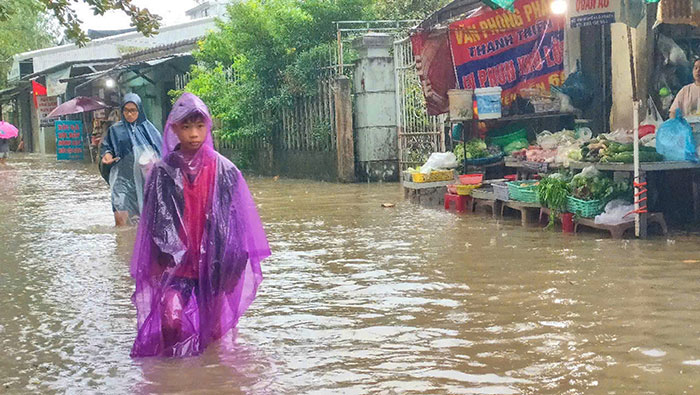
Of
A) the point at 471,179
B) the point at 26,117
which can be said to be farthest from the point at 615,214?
the point at 26,117

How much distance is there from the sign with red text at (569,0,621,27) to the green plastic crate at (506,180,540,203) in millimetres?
1961

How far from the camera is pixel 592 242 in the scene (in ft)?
28.4

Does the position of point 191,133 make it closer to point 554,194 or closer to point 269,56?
point 554,194

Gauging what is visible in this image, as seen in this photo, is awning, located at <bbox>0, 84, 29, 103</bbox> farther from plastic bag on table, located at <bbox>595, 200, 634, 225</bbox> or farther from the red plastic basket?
plastic bag on table, located at <bbox>595, 200, 634, 225</bbox>

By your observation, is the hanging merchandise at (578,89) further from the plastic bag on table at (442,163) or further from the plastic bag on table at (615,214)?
the plastic bag on table at (615,214)

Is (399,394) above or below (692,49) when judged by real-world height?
below

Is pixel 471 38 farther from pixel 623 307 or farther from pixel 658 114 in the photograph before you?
pixel 623 307

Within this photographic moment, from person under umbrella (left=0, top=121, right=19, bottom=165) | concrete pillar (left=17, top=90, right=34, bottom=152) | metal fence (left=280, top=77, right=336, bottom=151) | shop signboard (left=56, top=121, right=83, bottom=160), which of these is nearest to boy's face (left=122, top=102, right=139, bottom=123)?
metal fence (left=280, top=77, right=336, bottom=151)

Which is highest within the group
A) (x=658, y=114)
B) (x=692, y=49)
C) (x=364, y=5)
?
(x=364, y=5)

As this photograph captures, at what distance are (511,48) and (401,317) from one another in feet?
25.2

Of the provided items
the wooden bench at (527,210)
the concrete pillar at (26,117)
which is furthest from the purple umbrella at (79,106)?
the concrete pillar at (26,117)

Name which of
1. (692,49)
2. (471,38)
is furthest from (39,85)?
(692,49)

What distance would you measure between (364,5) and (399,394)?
1495 cm

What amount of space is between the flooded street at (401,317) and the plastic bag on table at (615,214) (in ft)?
0.69
